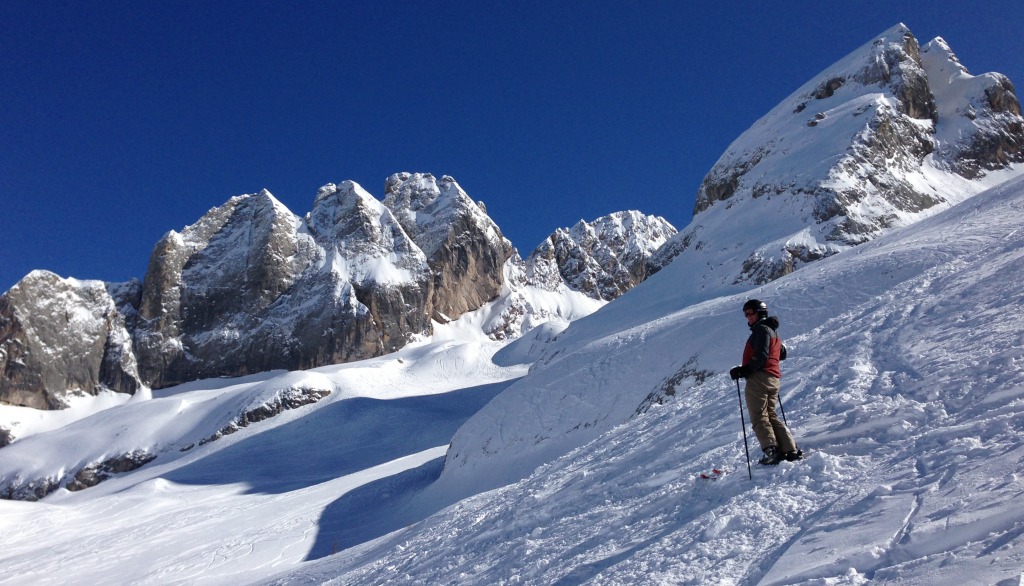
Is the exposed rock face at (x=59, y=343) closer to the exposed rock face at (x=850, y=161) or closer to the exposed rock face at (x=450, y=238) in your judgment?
the exposed rock face at (x=450, y=238)

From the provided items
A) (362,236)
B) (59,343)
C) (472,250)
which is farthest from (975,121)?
(59,343)

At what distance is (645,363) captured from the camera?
24156 mm

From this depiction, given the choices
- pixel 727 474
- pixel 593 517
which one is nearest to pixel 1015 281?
pixel 727 474

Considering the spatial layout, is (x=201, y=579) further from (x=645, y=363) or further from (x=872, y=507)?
(x=872, y=507)

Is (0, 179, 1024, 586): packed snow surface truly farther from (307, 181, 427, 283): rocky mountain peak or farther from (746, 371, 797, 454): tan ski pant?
(307, 181, 427, 283): rocky mountain peak

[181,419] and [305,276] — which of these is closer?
[181,419]

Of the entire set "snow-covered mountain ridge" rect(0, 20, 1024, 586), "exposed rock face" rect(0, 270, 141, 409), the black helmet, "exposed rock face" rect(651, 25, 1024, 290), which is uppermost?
"exposed rock face" rect(0, 270, 141, 409)

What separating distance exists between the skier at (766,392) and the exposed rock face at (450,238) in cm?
9903

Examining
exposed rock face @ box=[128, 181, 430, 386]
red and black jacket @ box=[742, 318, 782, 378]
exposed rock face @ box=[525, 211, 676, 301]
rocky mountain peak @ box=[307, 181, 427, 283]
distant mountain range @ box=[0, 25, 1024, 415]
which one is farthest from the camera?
exposed rock face @ box=[525, 211, 676, 301]

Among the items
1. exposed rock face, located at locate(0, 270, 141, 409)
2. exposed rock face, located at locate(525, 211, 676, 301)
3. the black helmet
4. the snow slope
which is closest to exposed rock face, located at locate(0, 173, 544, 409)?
exposed rock face, located at locate(0, 270, 141, 409)

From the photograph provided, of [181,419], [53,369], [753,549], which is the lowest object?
[753,549]

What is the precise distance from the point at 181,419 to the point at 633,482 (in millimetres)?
63667

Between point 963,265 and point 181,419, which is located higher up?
point 181,419

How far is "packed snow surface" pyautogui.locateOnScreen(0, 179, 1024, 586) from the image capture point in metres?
5.17
